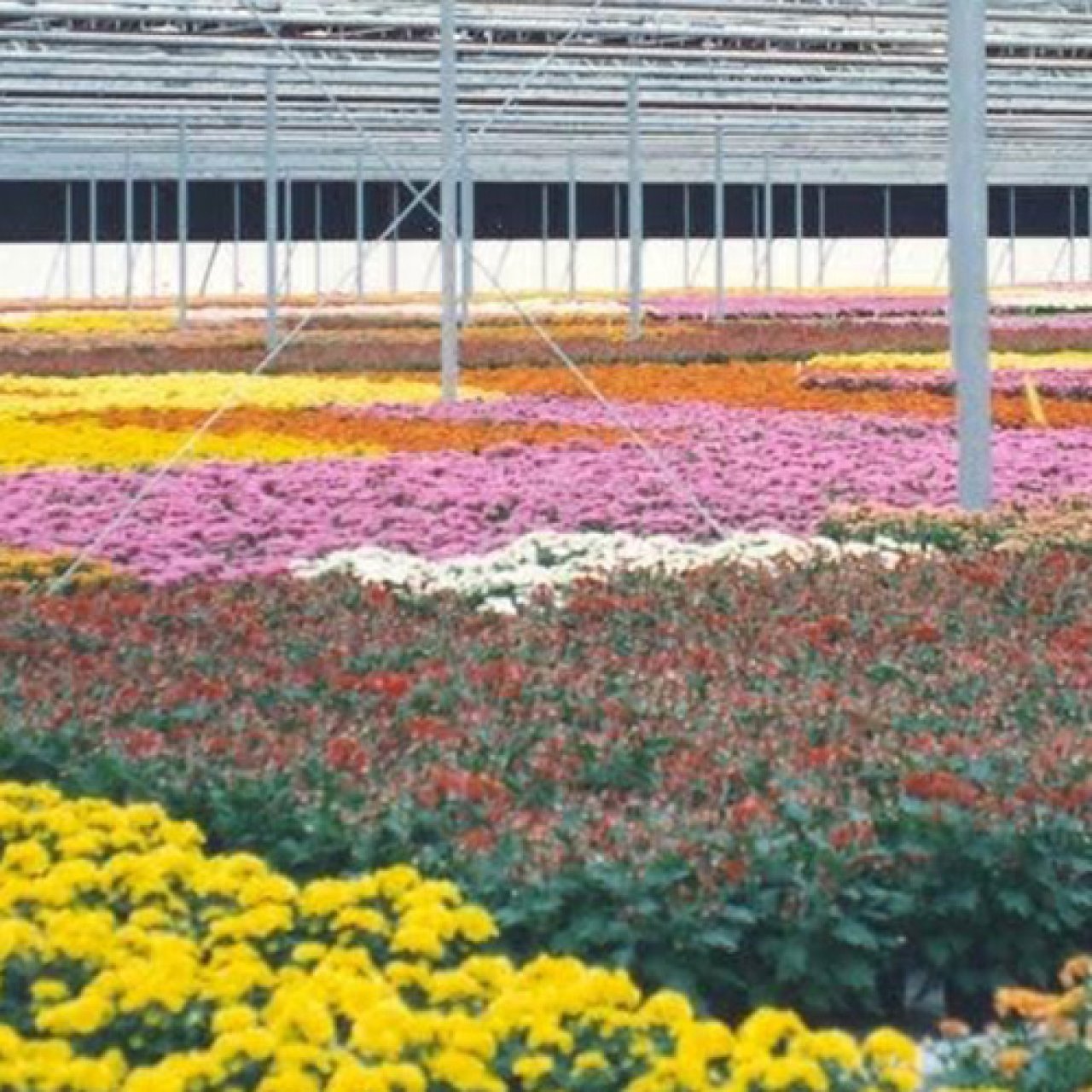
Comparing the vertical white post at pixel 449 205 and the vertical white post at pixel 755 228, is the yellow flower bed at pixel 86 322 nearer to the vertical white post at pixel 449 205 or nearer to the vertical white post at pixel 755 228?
the vertical white post at pixel 755 228

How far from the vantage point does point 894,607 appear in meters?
9.55

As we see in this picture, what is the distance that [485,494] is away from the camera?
14.1 m

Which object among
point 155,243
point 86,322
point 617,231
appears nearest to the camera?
point 86,322

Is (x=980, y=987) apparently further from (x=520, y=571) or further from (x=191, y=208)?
(x=191, y=208)

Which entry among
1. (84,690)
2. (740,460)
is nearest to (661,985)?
(84,690)

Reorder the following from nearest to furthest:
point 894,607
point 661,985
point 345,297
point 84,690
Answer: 1. point 661,985
2. point 84,690
3. point 894,607
4. point 345,297

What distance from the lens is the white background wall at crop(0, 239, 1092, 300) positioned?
48.6 metres

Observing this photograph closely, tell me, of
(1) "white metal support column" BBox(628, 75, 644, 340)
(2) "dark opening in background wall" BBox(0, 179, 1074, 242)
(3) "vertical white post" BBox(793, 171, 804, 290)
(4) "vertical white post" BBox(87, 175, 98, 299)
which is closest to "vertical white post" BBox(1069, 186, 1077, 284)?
(2) "dark opening in background wall" BBox(0, 179, 1074, 242)

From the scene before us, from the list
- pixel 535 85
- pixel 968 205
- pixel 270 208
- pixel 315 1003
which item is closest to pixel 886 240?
pixel 535 85

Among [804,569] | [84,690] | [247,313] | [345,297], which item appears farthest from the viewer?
[345,297]

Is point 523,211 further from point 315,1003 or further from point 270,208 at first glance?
point 315,1003

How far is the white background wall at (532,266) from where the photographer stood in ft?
160

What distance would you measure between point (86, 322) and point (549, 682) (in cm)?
2931

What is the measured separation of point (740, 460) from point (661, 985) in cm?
988
